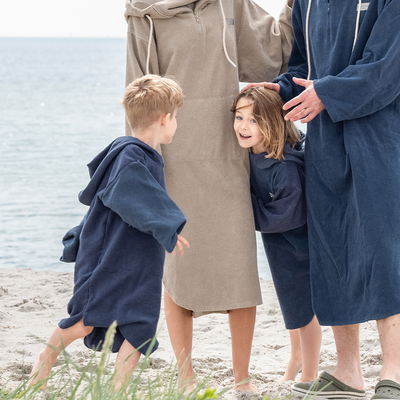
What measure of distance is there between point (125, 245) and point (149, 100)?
59 cm

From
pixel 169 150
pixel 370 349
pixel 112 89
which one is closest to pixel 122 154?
pixel 169 150

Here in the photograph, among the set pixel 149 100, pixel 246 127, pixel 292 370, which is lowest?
pixel 292 370

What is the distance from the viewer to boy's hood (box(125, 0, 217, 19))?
8.77 ft

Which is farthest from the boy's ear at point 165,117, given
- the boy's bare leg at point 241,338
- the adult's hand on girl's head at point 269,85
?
the boy's bare leg at point 241,338

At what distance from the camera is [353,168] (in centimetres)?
240

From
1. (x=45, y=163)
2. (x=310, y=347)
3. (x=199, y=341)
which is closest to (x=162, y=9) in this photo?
(x=310, y=347)

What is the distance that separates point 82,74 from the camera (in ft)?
157

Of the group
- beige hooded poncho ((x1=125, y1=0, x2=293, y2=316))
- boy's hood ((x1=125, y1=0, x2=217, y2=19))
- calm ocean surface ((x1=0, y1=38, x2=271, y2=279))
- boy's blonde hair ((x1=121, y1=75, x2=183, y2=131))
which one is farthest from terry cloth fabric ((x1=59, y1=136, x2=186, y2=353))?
calm ocean surface ((x1=0, y1=38, x2=271, y2=279))

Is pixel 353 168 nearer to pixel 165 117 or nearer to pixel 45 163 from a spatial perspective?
pixel 165 117

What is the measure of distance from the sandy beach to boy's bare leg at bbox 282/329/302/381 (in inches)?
2.5

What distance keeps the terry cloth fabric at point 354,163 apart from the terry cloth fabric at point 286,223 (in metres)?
0.08

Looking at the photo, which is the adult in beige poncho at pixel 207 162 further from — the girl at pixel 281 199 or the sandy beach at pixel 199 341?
the sandy beach at pixel 199 341

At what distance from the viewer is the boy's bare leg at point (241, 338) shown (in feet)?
9.13

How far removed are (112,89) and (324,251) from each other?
3415cm
